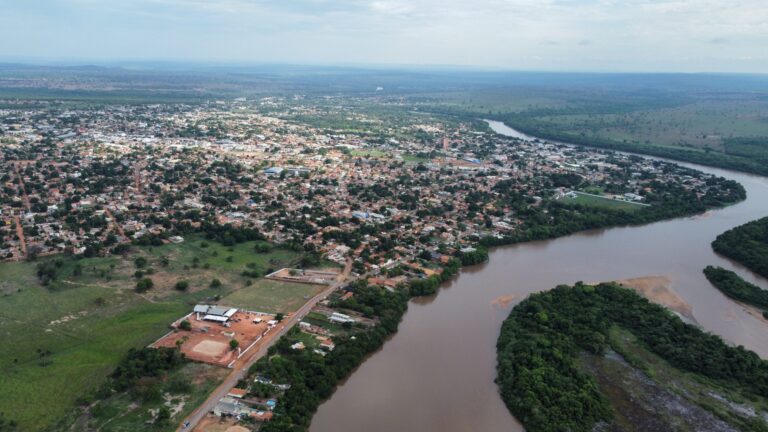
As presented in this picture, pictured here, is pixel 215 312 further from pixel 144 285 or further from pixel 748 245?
pixel 748 245

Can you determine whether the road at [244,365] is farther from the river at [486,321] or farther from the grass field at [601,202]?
the grass field at [601,202]

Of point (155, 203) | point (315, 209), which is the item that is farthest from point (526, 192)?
point (155, 203)

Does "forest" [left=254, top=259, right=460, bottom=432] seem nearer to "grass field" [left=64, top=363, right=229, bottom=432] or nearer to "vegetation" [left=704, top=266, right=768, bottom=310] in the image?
"grass field" [left=64, top=363, right=229, bottom=432]

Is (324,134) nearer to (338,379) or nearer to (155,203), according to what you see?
(155,203)

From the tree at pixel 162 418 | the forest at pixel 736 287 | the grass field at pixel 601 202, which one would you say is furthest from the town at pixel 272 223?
the forest at pixel 736 287

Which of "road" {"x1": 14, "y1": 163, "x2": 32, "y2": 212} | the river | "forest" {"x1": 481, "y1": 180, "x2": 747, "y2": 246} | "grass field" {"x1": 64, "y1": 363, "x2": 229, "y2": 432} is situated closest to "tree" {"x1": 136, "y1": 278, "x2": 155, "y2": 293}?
"grass field" {"x1": 64, "y1": 363, "x2": 229, "y2": 432}

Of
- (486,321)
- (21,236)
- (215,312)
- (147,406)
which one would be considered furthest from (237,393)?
(21,236)
